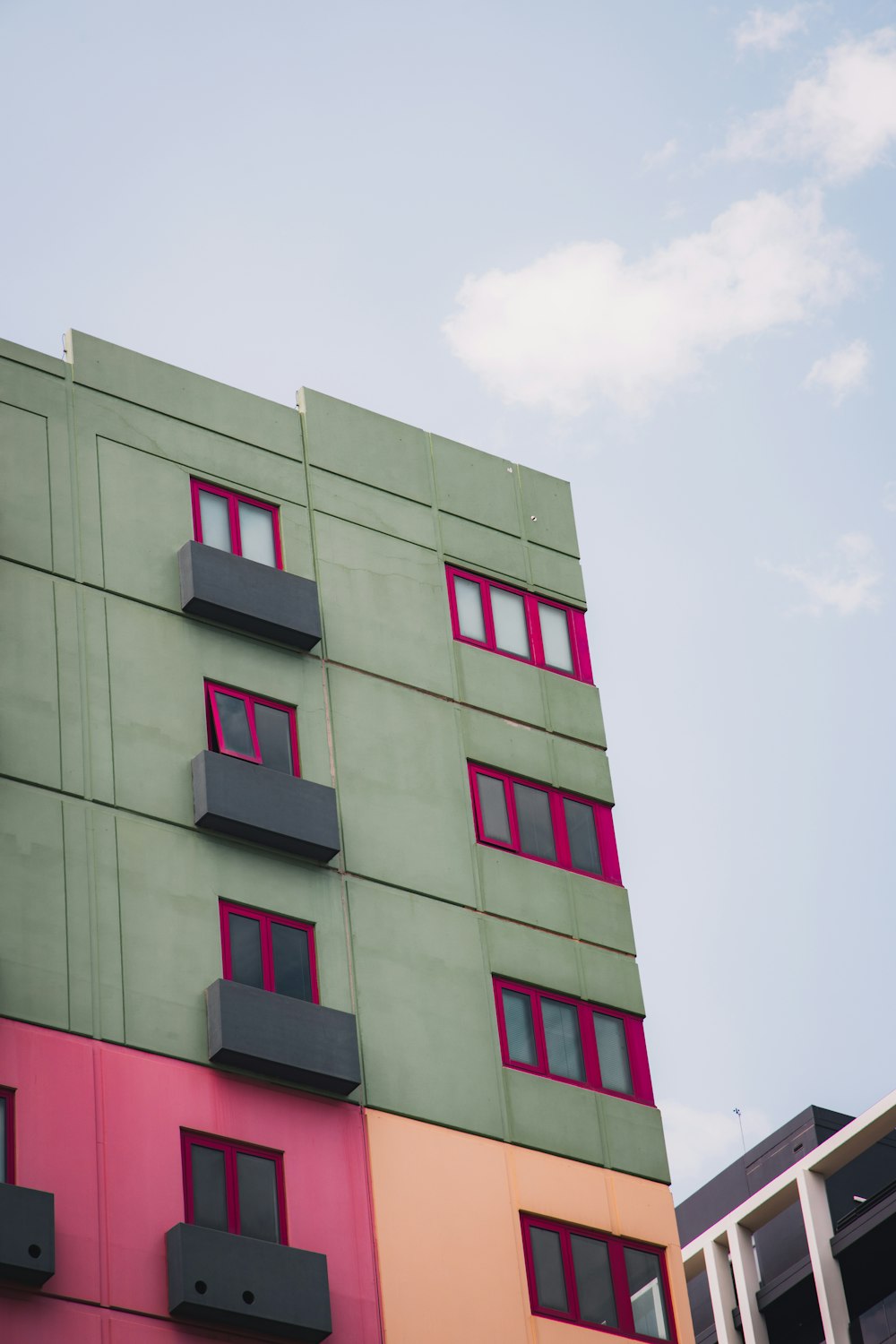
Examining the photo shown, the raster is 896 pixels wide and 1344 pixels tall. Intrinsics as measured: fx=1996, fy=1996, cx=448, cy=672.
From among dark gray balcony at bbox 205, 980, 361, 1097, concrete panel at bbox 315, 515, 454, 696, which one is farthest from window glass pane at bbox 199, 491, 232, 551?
dark gray balcony at bbox 205, 980, 361, 1097

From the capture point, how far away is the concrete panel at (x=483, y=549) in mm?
43812

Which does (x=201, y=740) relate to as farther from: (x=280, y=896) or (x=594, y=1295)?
(x=594, y=1295)

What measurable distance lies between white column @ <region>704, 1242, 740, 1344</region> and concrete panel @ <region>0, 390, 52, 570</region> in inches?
1699

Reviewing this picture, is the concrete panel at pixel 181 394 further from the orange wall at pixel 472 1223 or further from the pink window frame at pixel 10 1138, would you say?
the pink window frame at pixel 10 1138

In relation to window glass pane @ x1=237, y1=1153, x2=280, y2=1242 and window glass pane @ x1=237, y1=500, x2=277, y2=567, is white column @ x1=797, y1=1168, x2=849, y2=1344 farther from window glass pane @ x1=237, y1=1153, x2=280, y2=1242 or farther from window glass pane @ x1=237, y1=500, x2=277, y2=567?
window glass pane @ x1=237, y1=1153, x2=280, y2=1242

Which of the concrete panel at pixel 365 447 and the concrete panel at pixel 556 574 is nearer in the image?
the concrete panel at pixel 365 447

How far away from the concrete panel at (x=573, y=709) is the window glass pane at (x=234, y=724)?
731 centimetres

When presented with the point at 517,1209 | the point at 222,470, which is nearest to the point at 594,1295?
the point at 517,1209

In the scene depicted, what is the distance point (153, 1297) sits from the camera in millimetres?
30688

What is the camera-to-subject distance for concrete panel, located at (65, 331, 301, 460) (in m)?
41.0

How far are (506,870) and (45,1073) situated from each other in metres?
11.0

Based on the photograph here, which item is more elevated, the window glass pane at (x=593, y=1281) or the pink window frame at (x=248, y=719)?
the pink window frame at (x=248, y=719)

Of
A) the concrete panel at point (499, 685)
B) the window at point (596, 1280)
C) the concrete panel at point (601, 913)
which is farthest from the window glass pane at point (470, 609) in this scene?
the window at point (596, 1280)

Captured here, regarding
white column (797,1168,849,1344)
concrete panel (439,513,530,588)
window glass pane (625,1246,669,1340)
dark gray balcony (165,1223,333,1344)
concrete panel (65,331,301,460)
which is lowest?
dark gray balcony (165,1223,333,1344)
